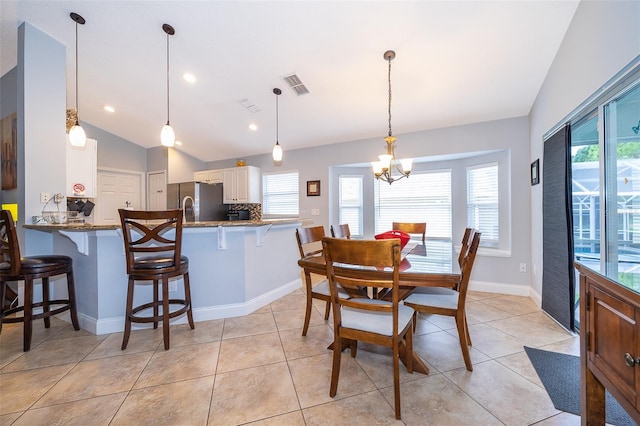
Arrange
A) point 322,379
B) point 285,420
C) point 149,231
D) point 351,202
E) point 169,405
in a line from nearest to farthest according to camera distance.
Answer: point 285,420 → point 169,405 → point 322,379 → point 149,231 → point 351,202

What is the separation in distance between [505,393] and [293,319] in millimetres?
1804

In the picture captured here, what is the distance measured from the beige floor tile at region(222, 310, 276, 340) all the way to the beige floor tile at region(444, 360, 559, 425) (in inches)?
62.8

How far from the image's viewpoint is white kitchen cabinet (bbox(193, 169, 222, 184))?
553 cm

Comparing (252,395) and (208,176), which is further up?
(208,176)

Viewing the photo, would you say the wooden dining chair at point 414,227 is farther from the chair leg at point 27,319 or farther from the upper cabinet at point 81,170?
the upper cabinet at point 81,170

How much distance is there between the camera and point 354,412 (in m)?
1.41

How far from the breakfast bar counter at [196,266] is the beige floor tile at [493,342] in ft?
7.27

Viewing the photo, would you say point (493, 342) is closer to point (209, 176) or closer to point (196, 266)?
point (196, 266)

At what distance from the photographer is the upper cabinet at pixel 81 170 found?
3207 millimetres

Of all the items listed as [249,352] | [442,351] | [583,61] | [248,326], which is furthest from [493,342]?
[583,61]

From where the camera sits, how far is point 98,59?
3.12m

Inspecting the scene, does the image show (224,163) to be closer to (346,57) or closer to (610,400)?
(346,57)

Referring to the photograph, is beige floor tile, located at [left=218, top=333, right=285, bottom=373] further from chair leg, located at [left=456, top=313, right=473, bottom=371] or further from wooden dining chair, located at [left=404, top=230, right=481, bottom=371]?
chair leg, located at [left=456, top=313, right=473, bottom=371]

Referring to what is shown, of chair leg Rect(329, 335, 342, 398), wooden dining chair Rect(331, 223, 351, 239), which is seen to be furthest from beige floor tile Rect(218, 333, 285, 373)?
wooden dining chair Rect(331, 223, 351, 239)
